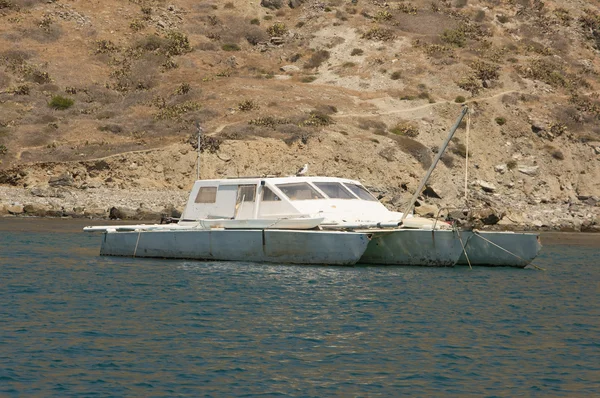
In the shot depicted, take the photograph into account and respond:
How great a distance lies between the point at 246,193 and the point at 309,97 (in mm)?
46514

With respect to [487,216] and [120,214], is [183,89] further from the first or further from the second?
[487,216]

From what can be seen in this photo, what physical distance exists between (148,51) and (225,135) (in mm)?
24854

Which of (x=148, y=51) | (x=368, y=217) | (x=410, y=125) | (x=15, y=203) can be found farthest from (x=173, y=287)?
(x=148, y=51)

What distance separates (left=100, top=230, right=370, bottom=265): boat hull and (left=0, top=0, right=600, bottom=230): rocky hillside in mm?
22928

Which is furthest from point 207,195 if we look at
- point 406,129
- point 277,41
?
point 277,41

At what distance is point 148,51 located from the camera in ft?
295

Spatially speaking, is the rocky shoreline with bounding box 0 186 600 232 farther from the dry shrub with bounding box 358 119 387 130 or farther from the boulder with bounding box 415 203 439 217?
the dry shrub with bounding box 358 119 387 130

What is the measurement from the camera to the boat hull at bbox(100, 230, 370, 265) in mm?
30250

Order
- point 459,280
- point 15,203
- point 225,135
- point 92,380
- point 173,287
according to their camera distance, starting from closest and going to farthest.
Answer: point 92,380
point 173,287
point 459,280
point 15,203
point 225,135

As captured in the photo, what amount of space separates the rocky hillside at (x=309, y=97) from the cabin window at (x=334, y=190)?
A: 20460 mm

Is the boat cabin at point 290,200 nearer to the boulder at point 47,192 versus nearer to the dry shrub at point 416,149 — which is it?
the boulder at point 47,192

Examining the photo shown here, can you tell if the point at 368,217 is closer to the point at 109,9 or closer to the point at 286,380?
the point at 286,380

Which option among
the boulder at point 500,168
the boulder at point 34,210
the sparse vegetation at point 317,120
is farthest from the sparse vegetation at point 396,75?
the boulder at point 34,210

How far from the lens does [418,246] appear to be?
103ft
